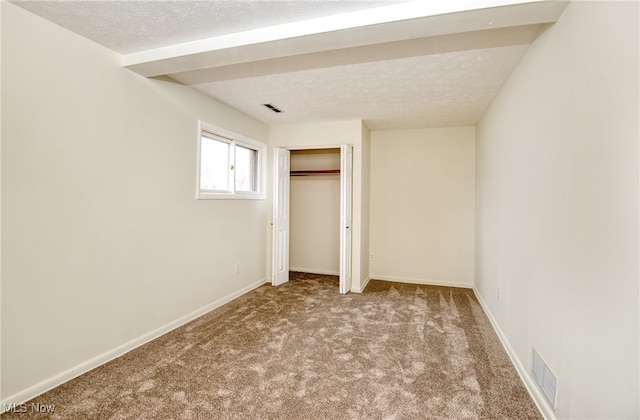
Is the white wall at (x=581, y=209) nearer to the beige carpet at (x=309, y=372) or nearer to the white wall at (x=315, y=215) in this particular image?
the beige carpet at (x=309, y=372)

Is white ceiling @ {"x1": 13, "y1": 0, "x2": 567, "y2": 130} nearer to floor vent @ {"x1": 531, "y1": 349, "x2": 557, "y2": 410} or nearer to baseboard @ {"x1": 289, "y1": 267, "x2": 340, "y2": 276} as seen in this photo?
floor vent @ {"x1": 531, "y1": 349, "x2": 557, "y2": 410}

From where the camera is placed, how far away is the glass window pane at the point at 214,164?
3.38 m

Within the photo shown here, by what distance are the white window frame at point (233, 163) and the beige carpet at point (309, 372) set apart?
4.39 feet

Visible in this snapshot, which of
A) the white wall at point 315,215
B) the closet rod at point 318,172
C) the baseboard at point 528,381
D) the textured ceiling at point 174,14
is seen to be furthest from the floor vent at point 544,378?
the closet rod at point 318,172

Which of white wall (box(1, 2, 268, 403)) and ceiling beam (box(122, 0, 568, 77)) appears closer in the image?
ceiling beam (box(122, 0, 568, 77))

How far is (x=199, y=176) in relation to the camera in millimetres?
3146

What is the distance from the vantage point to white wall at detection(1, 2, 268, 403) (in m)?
1.76

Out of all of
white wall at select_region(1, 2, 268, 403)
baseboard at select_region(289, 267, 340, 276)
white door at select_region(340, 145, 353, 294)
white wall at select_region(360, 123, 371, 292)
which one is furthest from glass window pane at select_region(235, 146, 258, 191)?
baseboard at select_region(289, 267, 340, 276)

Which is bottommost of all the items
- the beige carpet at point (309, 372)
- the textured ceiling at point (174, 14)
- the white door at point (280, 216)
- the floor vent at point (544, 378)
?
the beige carpet at point (309, 372)

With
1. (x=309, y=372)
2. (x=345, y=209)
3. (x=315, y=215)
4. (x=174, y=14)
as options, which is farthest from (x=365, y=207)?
(x=174, y=14)

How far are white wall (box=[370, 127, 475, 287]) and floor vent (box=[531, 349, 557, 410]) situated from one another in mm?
2683

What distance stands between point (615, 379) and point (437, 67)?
7.50 ft

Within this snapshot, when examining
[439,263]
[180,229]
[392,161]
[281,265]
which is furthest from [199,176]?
[439,263]

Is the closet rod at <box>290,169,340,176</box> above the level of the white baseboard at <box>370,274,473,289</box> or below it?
above
